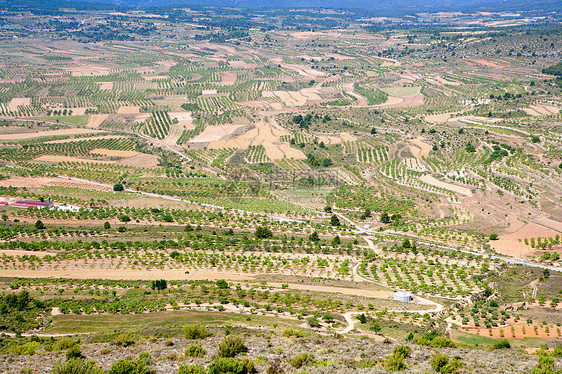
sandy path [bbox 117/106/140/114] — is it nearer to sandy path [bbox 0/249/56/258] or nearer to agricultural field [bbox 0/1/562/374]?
agricultural field [bbox 0/1/562/374]

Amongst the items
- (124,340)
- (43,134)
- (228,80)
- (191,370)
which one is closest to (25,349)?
(124,340)

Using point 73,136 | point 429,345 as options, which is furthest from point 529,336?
point 73,136

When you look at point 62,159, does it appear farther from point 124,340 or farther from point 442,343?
point 442,343

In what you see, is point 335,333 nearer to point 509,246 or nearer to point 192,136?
point 509,246

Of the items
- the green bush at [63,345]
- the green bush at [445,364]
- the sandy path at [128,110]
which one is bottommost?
the green bush at [63,345]

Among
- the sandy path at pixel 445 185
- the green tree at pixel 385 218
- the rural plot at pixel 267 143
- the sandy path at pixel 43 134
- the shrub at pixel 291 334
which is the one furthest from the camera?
the sandy path at pixel 43 134

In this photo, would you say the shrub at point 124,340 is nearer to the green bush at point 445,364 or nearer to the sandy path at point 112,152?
the green bush at point 445,364

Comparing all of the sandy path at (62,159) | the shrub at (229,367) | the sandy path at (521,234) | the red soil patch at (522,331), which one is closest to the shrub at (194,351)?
the shrub at (229,367)

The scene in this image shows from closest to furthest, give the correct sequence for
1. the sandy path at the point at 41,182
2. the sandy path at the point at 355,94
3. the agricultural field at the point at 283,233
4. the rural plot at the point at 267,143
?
the agricultural field at the point at 283,233 → the sandy path at the point at 41,182 → the rural plot at the point at 267,143 → the sandy path at the point at 355,94
